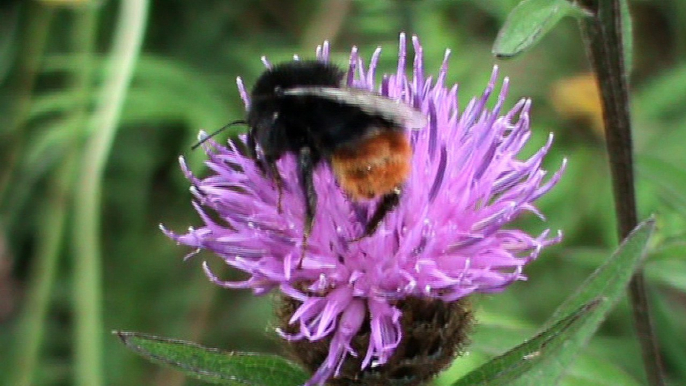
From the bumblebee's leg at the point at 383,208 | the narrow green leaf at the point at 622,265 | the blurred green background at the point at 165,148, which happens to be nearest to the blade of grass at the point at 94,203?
the blurred green background at the point at 165,148

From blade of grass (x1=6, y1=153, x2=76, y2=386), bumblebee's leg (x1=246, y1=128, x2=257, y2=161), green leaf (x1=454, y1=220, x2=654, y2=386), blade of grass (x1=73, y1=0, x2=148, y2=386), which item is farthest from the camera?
blade of grass (x1=6, y1=153, x2=76, y2=386)

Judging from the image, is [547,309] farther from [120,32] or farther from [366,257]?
[120,32]

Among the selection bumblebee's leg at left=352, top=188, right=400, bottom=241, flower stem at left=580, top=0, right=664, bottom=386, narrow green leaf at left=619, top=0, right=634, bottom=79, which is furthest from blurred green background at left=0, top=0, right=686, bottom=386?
bumblebee's leg at left=352, top=188, right=400, bottom=241

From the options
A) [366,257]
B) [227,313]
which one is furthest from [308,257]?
A: [227,313]

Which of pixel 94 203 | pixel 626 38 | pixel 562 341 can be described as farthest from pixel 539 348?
pixel 94 203

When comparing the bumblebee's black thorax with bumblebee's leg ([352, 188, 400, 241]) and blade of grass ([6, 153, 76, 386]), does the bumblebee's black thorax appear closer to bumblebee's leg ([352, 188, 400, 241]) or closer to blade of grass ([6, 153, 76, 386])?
bumblebee's leg ([352, 188, 400, 241])
